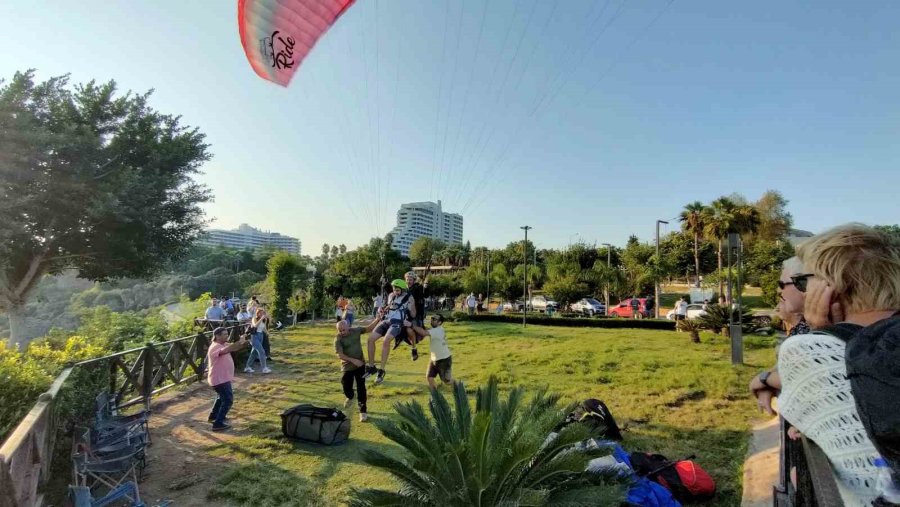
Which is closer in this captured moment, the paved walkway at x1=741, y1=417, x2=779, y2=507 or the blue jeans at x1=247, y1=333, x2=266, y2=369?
the paved walkway at x1=741, y1=417, x2=779, y2=507

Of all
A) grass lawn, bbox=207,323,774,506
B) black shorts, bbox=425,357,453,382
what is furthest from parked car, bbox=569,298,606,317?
black shorts, bbox=425,357,453,382

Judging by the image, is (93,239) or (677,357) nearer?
(677,357)

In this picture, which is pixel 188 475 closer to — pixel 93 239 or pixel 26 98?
pixel 93 239

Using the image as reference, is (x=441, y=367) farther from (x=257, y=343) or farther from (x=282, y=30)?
(x=282, y=30)

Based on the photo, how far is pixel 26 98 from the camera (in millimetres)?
16609

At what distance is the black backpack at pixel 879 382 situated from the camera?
965 mm

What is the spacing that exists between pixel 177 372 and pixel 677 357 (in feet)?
43.1

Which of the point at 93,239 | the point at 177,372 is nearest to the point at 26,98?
the point at 93,239

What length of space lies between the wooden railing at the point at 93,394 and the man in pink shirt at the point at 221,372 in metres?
1.71

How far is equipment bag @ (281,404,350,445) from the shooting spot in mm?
6809

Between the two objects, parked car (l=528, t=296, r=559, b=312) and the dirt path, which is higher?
parked car (l=528, t=296, r=559, b=312)

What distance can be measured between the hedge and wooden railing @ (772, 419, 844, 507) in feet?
70.2

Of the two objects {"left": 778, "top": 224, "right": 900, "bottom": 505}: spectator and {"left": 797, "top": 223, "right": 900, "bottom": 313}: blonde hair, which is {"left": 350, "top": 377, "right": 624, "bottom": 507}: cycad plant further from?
{"left": 797, "top": 223, "right": 900, "bottom": 313}: blonde hair

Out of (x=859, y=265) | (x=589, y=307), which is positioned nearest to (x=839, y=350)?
(x=859, y=265)
